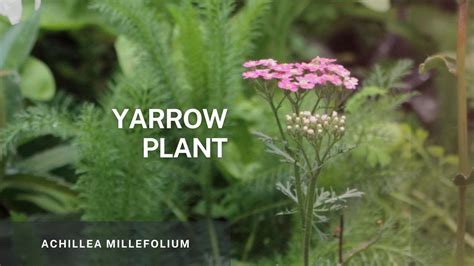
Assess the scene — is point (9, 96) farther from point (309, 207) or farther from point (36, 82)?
point (309, 207)

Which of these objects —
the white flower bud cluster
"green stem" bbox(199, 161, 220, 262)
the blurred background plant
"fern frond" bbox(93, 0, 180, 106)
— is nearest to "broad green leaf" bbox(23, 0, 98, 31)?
the blurred background plant

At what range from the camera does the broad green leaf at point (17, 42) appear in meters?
0.78

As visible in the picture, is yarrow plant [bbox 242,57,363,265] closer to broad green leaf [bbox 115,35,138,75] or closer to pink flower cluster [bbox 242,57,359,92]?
pink flower cluster [bbox 242,57,359,92]

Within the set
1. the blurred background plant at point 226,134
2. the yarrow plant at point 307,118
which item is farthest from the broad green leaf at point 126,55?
the yarrow plant at point 307,118

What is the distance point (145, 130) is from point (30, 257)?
154 millimetres

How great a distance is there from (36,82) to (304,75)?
0.36m

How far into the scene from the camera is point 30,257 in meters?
0.71

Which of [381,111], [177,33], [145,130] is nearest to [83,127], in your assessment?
[145,130]

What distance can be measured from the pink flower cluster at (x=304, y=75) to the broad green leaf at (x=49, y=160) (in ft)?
0.93

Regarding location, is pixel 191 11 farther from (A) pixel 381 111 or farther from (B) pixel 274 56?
(A) pixel 381 111

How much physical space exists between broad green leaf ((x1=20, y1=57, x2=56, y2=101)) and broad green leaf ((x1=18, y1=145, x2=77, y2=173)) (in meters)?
0.06

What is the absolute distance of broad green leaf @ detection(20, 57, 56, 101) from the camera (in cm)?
84

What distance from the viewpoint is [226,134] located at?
2.40 feet

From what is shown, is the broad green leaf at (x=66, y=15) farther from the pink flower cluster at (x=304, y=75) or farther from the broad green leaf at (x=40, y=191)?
the pink flower cluster at (x=304, y=75)
